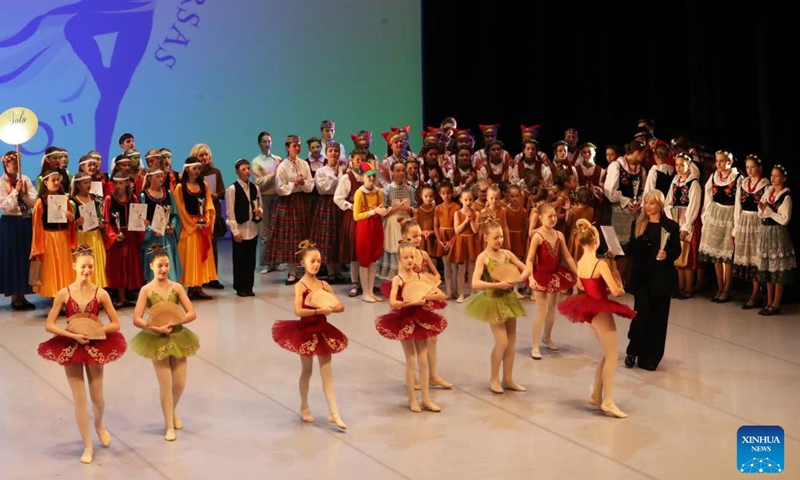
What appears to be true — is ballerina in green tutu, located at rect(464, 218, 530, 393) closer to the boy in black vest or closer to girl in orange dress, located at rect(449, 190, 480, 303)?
girl in orange dress, located at rect(449, 190, 480, 303)

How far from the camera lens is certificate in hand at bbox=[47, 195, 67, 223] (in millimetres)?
8586

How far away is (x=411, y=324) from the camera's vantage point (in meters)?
6.39

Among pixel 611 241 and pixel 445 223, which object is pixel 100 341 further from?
pixel 445 223

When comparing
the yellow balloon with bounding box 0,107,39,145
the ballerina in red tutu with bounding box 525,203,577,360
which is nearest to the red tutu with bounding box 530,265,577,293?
the ballerina in red tutu with bounding box 525,203,577,360

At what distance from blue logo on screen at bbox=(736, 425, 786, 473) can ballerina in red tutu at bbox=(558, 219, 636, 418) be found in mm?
741

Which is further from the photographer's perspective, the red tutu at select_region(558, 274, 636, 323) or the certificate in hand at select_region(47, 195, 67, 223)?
the certificate in hand at select_region(47, 195, 67, 223)

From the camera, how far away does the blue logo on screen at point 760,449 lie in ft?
18.3

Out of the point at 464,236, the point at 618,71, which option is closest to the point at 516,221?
the point at 464,236

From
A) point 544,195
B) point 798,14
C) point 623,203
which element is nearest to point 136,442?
point 544,195

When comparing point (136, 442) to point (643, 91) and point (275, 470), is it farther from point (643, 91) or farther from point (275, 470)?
point (643, 91)

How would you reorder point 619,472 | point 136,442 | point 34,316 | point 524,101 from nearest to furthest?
1. point 619,472
2. point 136,442
3. point 34,316
4. point 524,101

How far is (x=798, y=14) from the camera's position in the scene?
9.45 metres

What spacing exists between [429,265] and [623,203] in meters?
3.47

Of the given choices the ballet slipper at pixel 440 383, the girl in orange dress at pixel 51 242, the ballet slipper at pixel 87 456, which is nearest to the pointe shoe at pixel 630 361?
the ballet slipper at pixel 440 383
